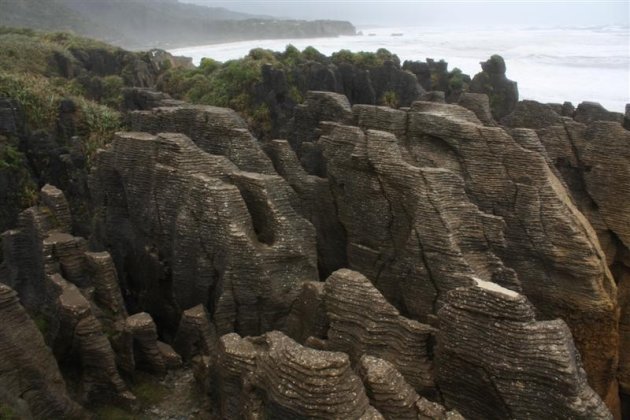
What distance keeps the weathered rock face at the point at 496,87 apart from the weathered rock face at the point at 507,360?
75.6ft

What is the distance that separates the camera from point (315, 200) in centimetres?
1511

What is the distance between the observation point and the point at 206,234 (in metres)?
12.2

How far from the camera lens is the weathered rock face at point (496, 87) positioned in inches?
1198

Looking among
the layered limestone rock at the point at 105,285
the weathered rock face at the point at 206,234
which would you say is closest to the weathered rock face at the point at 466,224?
the weathered rock face at the point at 206,234

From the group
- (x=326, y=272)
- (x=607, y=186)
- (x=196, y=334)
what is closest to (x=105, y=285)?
(x=196, y=334)

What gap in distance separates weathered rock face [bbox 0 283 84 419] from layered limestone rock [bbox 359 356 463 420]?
Result: 5.42 m

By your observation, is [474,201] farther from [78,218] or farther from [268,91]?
[268,91]

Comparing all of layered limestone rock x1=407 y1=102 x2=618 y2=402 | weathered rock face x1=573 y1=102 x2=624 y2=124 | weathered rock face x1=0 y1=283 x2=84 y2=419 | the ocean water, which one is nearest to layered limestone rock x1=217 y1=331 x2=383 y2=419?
weathered rock face x1=0 y1=283 x2=84 y2=419

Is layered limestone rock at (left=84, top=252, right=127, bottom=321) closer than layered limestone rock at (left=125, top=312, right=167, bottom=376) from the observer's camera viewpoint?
No

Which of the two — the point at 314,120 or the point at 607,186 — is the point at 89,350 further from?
the point at 607,186

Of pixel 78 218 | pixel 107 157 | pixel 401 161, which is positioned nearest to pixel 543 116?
pixel 401 161

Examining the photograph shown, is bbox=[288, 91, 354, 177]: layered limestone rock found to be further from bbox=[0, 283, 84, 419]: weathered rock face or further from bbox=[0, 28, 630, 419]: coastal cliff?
bbox=[0, 283, 84, 419]: weathered rock face

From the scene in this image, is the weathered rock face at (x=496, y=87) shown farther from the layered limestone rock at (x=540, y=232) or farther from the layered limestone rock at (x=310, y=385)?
the layered limestone rock at (x=310, y=385)

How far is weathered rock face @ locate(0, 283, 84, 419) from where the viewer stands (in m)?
9.34
